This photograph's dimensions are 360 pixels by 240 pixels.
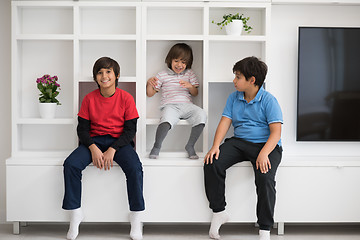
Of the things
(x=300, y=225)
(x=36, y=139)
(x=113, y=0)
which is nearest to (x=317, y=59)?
(x=300, y=225)

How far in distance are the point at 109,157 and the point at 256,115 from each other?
867mm

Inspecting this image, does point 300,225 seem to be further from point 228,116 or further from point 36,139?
point 36,139

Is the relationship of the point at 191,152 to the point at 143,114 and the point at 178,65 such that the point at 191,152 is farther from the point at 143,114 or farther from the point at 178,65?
the point at 178,65

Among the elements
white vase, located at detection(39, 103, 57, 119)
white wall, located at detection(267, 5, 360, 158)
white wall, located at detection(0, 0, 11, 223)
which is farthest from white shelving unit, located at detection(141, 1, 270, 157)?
white wall, located at detection(0, 0, 11, 223)

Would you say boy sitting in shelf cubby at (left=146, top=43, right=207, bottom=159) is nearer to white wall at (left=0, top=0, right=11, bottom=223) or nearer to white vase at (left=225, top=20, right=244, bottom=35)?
white vase at (left=225, top=20, right=244, bottom=35)

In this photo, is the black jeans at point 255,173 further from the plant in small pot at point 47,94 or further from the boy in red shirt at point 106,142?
the plant in small pot at point 47,94

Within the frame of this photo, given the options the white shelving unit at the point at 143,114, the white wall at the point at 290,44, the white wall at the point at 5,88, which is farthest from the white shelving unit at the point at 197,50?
the white wall at the point at 5,88

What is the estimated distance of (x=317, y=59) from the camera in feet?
8.79

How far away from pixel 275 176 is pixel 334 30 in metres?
1.02

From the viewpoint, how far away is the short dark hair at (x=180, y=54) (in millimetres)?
2666

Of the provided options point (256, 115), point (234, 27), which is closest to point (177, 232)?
point (256, 115)

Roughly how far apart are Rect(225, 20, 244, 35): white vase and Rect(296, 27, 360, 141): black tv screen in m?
0.40

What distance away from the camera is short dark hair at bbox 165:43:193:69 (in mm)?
2666

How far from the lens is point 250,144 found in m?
2.40
